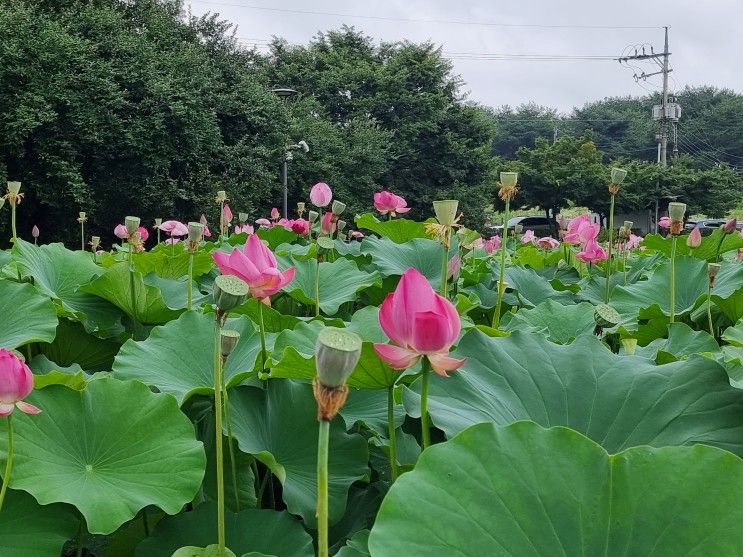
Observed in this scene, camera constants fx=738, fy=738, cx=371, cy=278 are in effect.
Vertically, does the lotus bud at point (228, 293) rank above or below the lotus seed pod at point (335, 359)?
above

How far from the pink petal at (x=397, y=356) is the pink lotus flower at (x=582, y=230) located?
4.03 ft

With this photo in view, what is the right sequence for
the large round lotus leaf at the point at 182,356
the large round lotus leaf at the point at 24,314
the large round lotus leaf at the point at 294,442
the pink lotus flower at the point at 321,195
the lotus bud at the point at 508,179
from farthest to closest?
the pink lotus flower at the point at 321,195, the lotus bud at the point at 508,179, the large round lotus leaf at the point at 24,314, the large round lotus leaf at the point at 182,356, the large round lotus leaf at the point at 294,442

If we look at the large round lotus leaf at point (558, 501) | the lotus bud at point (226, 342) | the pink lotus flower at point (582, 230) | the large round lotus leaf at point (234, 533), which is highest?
the pink lotus flower at point (582, 230)

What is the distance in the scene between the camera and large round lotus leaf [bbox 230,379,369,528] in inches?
22.7

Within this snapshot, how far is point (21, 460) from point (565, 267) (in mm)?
1660

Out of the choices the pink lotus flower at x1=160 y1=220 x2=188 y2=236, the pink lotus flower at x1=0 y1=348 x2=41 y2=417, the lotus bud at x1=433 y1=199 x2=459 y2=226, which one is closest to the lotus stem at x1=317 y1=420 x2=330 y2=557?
the pink lotus flower at x1=0 y1=348 x2=41 y2=417

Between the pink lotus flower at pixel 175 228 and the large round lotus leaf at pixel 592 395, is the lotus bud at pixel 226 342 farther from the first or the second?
the pink lotus flower at pixel 175 228

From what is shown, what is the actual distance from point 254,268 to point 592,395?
0.31 meters

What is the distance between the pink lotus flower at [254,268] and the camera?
657mm

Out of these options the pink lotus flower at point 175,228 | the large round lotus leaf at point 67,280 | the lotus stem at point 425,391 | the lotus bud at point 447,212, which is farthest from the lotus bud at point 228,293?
the pink lotus flower at point 175,228

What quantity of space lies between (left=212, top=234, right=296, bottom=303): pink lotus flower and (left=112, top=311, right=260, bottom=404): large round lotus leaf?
0.09m

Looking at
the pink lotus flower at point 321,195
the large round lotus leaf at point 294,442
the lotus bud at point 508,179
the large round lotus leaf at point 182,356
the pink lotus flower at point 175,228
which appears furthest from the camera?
the pink lotus flower at point 175,228

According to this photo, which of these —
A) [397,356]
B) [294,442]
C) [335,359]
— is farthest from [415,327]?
[294,442]

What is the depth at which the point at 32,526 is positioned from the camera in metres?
0.52
